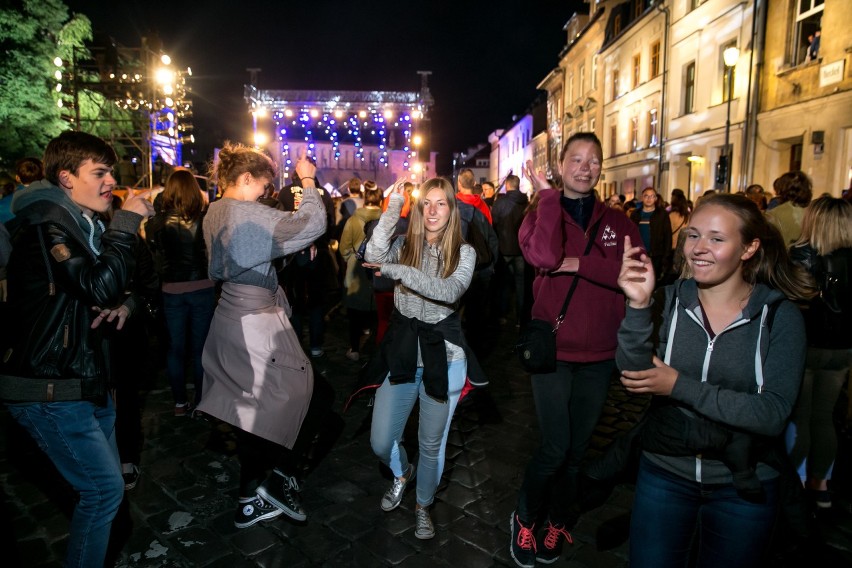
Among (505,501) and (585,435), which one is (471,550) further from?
(585,435)

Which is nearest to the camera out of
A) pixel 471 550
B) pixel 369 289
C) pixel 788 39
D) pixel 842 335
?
pixel 471 550

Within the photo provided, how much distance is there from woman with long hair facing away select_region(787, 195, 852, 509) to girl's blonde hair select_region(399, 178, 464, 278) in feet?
7.70

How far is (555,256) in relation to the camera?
303cm

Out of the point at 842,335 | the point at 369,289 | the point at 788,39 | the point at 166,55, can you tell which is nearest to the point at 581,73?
the point at 788,39

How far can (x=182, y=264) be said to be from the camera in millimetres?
4977

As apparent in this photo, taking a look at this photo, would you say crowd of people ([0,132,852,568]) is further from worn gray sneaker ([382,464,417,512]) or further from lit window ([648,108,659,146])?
lit window ([648,108,659,146])

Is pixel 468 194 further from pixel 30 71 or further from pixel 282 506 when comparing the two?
pixel 30 71

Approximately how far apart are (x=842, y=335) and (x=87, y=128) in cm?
2636

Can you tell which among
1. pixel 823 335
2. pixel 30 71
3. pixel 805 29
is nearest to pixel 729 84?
pixel 805 29

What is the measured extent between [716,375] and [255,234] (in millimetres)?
2508

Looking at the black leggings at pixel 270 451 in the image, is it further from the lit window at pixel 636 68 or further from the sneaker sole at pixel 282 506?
the lit window at pixel 636 68

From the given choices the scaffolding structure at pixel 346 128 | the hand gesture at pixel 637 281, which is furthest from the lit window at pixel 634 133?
the hand gesture at pixel 637 281

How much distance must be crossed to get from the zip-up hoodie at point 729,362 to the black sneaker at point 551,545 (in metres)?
1.31

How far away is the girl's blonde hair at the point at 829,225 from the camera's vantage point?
3549 mm
